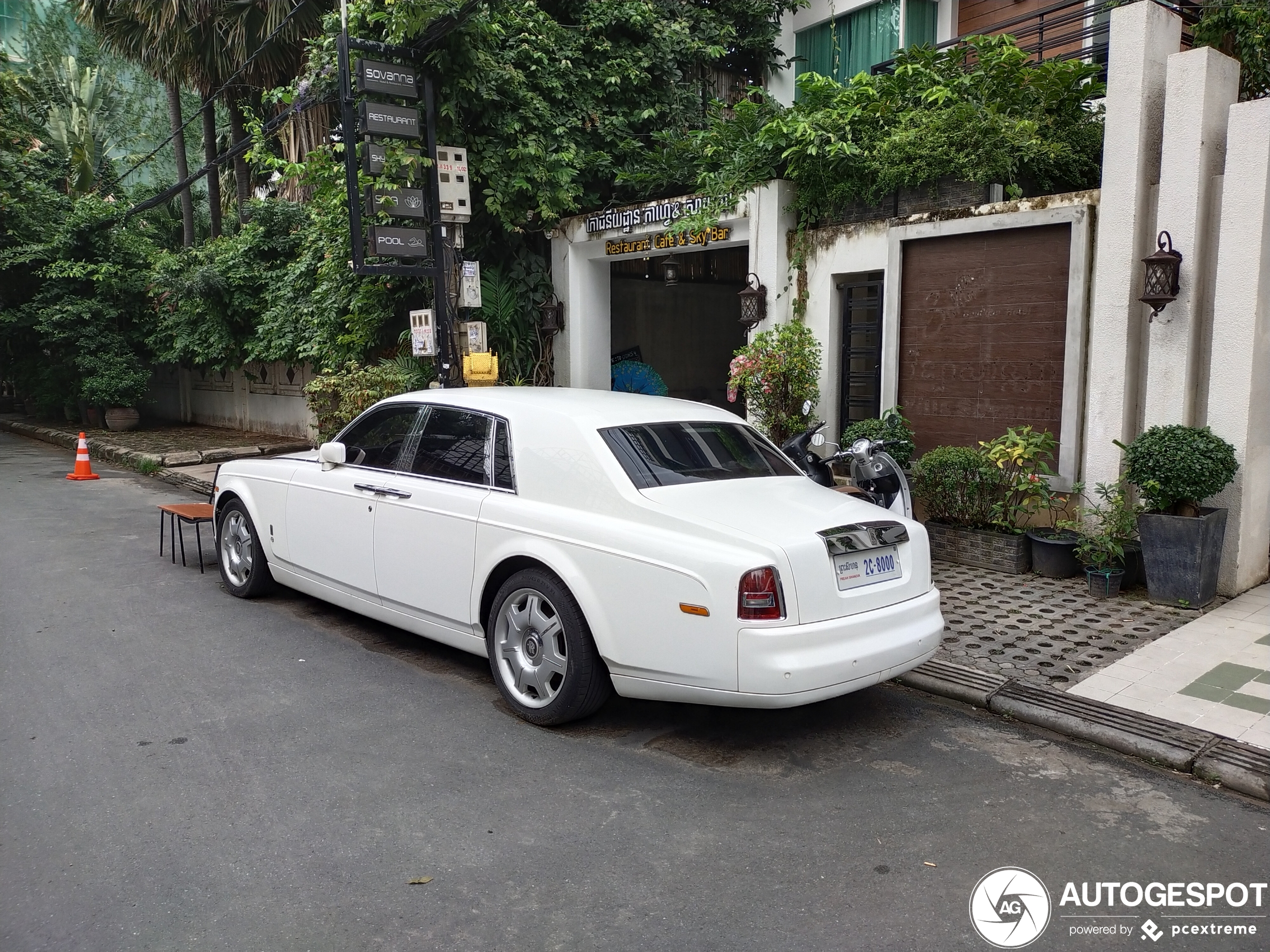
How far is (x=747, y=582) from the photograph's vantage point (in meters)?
3.98

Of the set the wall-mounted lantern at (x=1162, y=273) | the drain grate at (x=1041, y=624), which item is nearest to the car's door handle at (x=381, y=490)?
the drain grate at (x=1041, y=624)

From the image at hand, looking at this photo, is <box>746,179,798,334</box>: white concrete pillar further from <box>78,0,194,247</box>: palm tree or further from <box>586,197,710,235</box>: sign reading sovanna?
<box>78,0,194,247</box>: palm tree

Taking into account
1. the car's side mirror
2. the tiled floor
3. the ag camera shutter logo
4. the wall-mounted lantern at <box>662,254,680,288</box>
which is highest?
the wall-mounted lantern at <box>662,254,680,288</box>

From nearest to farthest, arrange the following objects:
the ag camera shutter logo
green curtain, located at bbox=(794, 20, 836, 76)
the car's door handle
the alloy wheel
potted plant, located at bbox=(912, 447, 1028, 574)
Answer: the ag camera shutter logo < the alloy wheel < the car's door handle < potted plant, located at bbox=(912, 447, 1028, 574) < green curtain, located at bbox=(794, 20, 836, 76)

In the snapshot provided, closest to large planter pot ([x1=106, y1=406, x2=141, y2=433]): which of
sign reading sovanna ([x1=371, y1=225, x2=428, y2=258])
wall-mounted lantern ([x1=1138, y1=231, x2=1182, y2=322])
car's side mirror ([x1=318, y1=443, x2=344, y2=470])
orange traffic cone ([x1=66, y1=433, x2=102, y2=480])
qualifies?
orange traffic cone ([x1=66, y1=433, x2=102, y2=480])

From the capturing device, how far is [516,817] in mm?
3754

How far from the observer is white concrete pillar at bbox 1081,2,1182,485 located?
7.23 metres

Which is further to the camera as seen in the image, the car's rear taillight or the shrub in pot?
the shrub in pot

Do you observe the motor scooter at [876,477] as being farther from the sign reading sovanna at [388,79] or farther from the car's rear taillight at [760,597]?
the sign reading sovanna at [388,79]

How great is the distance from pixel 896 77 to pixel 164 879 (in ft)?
30.0

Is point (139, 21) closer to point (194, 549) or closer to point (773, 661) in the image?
point (194, 549)

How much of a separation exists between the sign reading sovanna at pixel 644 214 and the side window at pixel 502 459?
20.8ft

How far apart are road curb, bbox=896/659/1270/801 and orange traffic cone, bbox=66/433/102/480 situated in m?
12.8

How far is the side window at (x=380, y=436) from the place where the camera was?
5.82 metres
